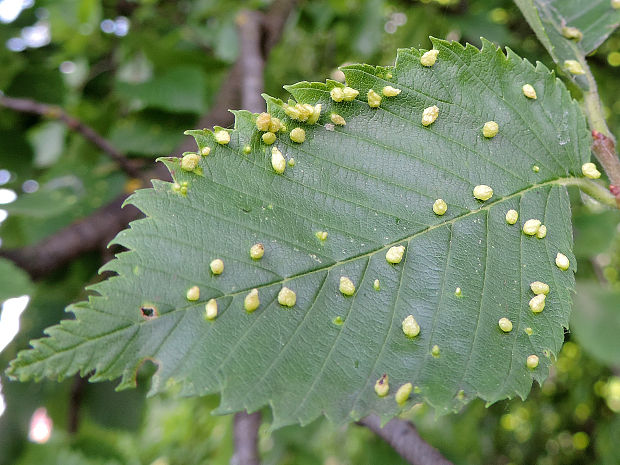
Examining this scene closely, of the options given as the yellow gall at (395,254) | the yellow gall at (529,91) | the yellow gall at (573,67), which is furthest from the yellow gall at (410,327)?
the yellow gall at (573,67)

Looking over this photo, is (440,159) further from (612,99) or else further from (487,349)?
(612,99)

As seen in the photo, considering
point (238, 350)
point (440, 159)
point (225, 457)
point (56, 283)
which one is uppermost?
point (440, 159)

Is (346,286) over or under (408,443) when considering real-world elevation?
over

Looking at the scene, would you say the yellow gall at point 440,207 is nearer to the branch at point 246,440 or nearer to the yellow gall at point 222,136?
the yellow gall at point 222,136

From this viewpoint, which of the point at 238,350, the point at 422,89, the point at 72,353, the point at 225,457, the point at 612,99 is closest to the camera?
the point at 72,353

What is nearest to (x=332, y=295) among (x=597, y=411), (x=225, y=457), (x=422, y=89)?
(x=422, y=89)

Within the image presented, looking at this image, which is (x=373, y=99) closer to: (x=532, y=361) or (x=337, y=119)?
(x=337, y=119)

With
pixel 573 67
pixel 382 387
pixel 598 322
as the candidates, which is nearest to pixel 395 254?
pixel 382 387
